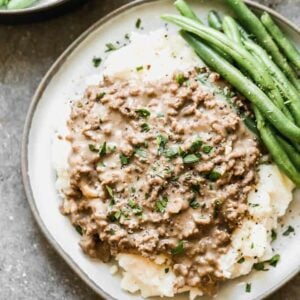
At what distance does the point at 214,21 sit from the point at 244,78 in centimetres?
50

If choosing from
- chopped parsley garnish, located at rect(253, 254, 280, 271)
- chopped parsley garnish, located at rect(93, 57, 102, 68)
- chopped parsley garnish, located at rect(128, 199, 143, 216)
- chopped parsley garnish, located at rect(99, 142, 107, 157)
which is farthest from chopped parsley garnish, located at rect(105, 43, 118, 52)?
chopped parsley garnish, located at rect(253, 254, 280, 271)

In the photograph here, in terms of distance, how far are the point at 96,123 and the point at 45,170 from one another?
0.63 meters

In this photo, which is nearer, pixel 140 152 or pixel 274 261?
pixel 140 152

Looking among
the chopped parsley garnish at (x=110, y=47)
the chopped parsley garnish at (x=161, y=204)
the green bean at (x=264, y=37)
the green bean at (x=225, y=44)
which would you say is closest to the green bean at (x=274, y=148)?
the green bean at (x=225, y=44)

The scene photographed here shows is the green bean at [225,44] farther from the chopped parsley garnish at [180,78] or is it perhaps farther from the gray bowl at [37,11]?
the gray bowl at [37,11]

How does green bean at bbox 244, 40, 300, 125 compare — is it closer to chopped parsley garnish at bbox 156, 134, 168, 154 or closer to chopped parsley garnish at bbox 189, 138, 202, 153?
chopped parsley garnish at bbox 189, 138, 202, 153

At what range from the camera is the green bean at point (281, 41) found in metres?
4.71

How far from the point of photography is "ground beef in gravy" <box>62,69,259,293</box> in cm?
447

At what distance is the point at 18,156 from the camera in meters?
5.33

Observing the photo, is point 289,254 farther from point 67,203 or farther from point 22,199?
point 22,199

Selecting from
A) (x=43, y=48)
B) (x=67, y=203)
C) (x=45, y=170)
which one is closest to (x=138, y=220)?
(x=67, y=203)

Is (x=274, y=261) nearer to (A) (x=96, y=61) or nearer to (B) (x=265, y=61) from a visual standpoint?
(B) (x=265, y=61)

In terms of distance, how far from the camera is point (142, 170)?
4535mm

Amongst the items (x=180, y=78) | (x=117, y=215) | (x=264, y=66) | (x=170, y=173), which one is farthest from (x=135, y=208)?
(x=264, y=66)
